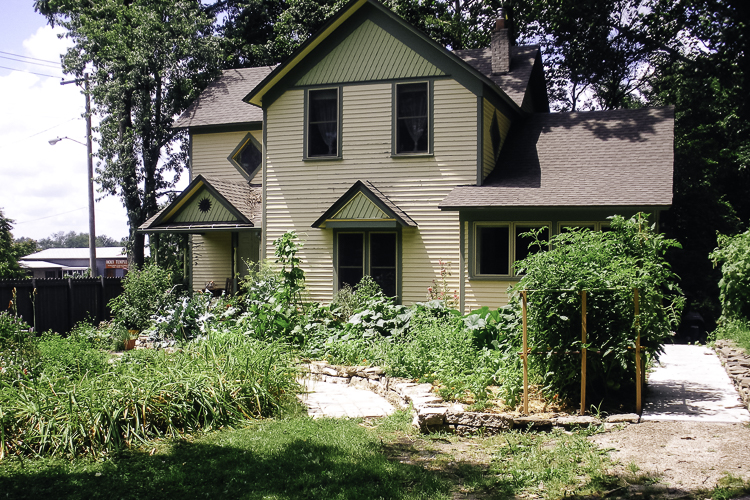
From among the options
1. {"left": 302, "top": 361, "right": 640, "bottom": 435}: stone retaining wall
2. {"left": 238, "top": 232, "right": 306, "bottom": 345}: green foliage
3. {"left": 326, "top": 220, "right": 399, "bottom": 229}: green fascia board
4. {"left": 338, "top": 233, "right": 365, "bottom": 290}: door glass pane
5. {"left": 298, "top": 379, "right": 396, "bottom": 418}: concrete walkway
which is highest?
{"left": 326, "top": 220, "right": 399, "bottom": 229}: green fascia board

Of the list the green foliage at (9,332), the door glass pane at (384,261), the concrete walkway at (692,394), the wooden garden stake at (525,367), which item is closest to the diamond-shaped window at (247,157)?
the door glass pane at (384,261)

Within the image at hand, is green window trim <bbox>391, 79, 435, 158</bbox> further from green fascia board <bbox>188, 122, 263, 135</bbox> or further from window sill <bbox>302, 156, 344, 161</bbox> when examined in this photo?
green fascia board <bbox>188, 122, 263, 135</bbox>

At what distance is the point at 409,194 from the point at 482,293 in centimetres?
272

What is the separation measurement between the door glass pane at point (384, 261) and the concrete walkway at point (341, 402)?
5.05m

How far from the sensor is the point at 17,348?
769cm

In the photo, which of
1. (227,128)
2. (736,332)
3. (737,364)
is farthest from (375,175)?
(737,364)

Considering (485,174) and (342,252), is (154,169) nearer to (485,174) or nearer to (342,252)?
(342,252)

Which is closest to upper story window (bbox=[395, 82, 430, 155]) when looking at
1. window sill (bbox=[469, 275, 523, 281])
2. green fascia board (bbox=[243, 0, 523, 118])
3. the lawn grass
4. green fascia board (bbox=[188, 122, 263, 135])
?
green fascia board (bbox=[243, 0, 523, 118])

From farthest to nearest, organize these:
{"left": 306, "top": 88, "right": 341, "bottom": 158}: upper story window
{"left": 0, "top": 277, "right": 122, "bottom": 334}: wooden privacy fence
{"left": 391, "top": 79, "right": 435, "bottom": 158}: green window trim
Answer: {"left": 306, "top": 88, "right": 341, "bottom": 158}: upper story window → {"left": 0, "top": 277, "right": 122, "bottom": 334}: wooden privacy fence → {"left": 391, "top": 79, "right": 435, "bottom": 158}: green window trim

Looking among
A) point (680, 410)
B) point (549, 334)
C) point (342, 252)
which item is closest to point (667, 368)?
point (680, 410)

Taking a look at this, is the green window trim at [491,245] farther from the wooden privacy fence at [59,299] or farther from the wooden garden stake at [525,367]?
the wooden privacy fence at [59,299]

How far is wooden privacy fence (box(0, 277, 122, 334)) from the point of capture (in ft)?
47.2

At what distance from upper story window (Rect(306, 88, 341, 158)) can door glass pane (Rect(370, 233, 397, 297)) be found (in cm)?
228

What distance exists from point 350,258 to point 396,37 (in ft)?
16.7
